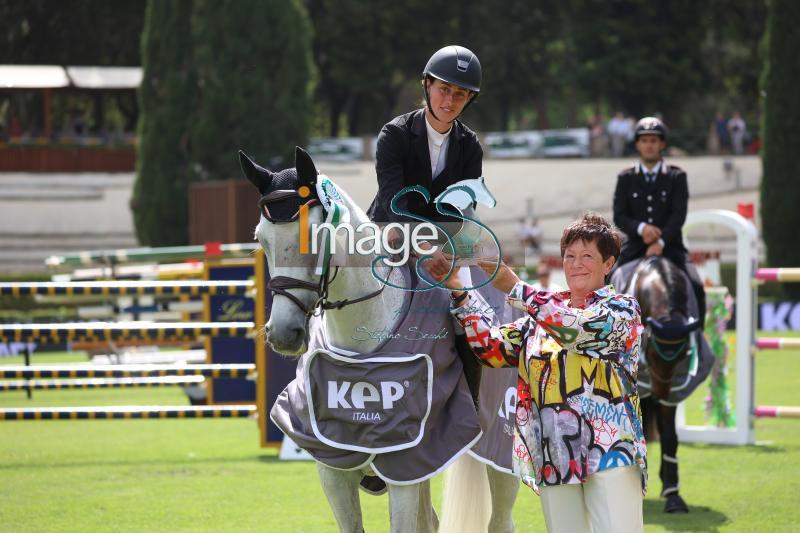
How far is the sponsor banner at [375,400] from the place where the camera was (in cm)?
464

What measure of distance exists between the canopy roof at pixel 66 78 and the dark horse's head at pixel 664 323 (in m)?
33.9

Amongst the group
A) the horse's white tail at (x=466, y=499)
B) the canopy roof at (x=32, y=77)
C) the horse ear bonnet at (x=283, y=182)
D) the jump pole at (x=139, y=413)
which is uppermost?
the canopy roof at (x=32, y=77)

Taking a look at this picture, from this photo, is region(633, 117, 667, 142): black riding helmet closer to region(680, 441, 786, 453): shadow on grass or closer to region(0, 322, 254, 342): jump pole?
region(680, 441, 786, 453): shadow on grass

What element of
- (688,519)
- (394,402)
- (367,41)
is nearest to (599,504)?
(394,402)

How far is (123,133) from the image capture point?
141 feet

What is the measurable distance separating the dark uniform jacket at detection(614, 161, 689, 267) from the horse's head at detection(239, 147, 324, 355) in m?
4.86

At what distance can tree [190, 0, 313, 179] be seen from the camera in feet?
107

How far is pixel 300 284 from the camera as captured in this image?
14.5ft

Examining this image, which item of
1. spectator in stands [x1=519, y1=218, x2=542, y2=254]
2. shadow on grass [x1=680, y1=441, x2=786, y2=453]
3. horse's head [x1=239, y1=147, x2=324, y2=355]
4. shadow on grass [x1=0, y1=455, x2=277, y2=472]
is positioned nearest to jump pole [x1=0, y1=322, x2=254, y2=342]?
shadow on grass [x1=0, y1=455, x2=277, y2=472]

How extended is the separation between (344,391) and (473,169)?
132cm

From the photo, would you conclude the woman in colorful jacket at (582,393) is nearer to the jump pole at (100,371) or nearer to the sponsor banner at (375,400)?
the sponsor banner at (375,400)

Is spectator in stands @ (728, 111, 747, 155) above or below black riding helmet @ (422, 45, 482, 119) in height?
above

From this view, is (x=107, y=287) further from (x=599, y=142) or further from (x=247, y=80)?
(x=599, y=142)
